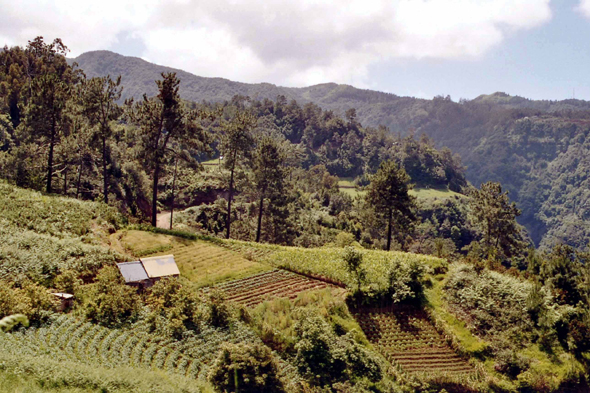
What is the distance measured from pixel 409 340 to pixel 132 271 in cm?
1434

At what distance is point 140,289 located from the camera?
21203 millimetres

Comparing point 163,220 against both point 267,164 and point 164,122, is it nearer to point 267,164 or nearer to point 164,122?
point 267,164

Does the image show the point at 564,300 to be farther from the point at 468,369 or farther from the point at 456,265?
the point at 468,369

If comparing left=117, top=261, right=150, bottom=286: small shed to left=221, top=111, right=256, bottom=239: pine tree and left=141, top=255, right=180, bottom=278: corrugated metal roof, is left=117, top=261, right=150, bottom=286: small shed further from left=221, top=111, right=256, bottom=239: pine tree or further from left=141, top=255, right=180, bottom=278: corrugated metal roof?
left=221, top=111, right=256, bottom=239: pine tree

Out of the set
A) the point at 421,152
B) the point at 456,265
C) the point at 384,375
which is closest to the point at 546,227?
the point at 421,152

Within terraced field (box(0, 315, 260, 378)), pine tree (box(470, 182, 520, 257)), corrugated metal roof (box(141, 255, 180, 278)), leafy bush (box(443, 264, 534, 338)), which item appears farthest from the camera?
pine tree (box(470, 182, 520, 257))

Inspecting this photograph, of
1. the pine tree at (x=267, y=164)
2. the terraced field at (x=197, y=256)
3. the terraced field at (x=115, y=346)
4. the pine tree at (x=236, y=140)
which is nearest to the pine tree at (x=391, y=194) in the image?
the pine tree at (x=267, y=164)

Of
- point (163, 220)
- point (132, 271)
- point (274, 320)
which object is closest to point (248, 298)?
point (274, 320)

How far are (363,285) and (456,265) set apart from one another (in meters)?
7.19

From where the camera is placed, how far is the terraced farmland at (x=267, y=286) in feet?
74.7

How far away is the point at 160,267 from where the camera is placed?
22781 mm

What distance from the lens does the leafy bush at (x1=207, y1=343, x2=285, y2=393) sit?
1512 centimetres

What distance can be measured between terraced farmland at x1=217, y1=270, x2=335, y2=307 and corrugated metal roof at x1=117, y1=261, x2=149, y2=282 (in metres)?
4.06

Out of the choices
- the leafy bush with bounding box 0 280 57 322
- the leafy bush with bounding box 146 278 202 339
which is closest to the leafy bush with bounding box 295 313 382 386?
the leafy bush with bounding box 146 278 202 339
